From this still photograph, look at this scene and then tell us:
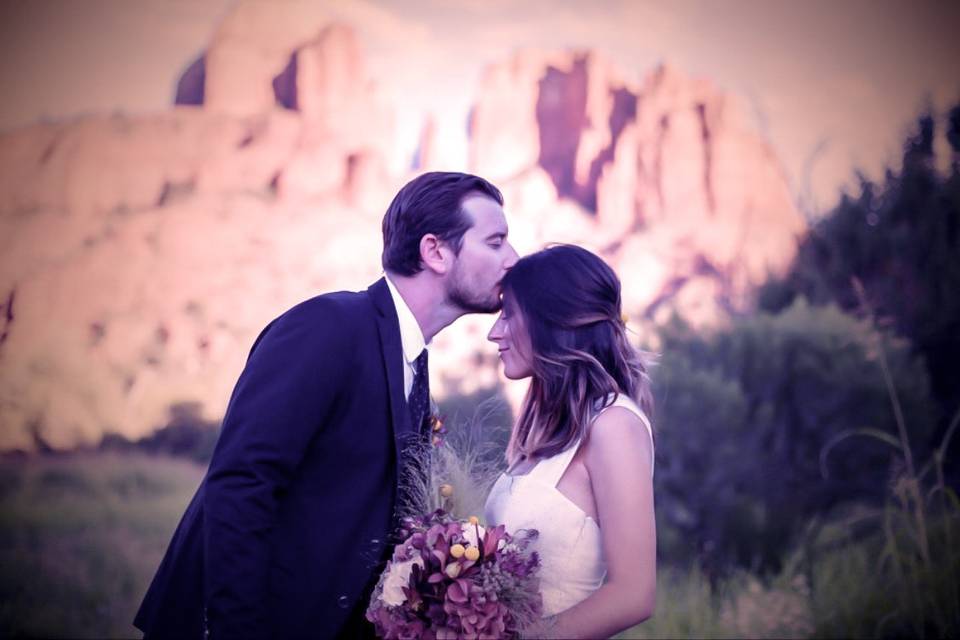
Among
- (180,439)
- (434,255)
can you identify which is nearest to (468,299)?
(434,255)

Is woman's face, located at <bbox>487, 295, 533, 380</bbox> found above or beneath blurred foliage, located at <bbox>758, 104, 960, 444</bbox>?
beneath

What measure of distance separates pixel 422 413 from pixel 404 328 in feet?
0.96

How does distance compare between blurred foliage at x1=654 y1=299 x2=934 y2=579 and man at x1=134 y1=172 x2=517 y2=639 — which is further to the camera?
blurred foliage at x1=654 y1=299 x2=934 y2=579

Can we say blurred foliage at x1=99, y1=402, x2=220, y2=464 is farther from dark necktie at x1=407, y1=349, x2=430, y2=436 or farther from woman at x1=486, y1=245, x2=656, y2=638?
woman at x1=486, y1=245, x2=656, y2=638

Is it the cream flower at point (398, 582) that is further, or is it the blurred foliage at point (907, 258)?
the blurred foliage at point (907, 258)

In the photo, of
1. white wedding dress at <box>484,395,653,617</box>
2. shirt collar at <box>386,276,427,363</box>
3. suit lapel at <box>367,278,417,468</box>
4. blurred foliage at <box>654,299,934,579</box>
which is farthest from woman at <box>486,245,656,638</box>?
blurred foliage at <box>654,299,934,579</box>

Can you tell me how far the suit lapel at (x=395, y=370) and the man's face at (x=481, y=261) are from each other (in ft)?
0.94

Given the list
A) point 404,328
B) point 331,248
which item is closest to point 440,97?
point 331,248

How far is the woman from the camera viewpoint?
237 cm

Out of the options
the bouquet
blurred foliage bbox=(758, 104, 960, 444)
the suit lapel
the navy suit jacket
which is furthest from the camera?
blurred foliage bbox=(758, 104, 960, 444)

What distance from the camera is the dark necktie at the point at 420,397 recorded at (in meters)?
2.77

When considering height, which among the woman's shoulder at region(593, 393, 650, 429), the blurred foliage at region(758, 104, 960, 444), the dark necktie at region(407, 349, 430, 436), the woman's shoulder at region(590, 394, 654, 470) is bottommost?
the woman's shoulder at region(590, 394, 654, 470)

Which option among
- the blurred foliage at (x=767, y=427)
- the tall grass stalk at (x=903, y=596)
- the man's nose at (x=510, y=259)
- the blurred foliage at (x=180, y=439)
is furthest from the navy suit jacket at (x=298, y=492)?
the blurred foliage at (x=180, y=439)

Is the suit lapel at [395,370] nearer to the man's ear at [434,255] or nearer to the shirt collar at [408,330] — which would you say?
the shirt collar at [408,330]
